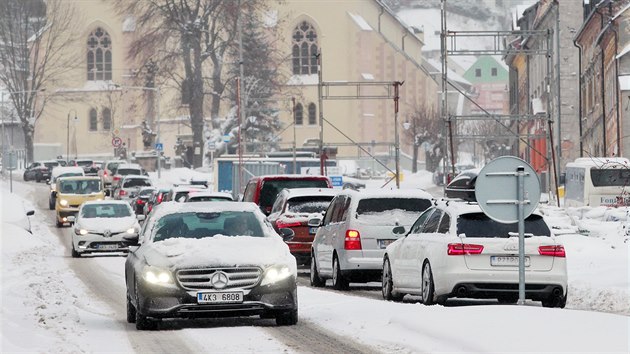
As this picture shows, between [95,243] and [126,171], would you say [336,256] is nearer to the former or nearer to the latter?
[95,243]

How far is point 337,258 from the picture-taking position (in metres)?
23.4

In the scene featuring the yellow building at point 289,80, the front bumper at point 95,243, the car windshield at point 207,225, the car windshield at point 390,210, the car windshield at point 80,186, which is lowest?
the front bumper at point 95,243

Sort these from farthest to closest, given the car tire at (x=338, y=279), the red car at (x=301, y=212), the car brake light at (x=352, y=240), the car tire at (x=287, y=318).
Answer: the red car at (x=301, y=212), the car tire at (x=338, y=279), the car brake light at (x=352, y=240), the car tire at (x=287, y=318)

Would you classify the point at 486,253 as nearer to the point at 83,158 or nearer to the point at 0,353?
the point at 0,353

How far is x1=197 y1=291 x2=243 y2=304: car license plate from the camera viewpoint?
1570cm

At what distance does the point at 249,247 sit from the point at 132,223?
2213 cm

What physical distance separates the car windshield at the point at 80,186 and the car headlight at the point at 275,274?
42.4m

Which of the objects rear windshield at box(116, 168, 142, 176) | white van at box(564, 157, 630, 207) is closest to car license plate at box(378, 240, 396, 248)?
white van at box(564, 157, 630, 207)

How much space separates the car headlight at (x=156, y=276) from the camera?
15750 mm

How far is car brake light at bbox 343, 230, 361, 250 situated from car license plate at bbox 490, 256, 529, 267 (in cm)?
478

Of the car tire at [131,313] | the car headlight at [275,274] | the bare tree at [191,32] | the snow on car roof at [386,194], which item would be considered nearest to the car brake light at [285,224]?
the snow on car roof at [386,194]

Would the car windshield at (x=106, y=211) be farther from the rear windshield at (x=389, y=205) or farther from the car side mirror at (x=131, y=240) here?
the car side mirror at (x=131, y=240)

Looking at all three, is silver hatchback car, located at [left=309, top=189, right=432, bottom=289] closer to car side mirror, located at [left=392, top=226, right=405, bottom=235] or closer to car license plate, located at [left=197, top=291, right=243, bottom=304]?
car side mirror, located at [left=392, top=226, right=405, bottom=235]

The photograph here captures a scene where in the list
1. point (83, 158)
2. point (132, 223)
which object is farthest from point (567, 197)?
point (83, 158)
